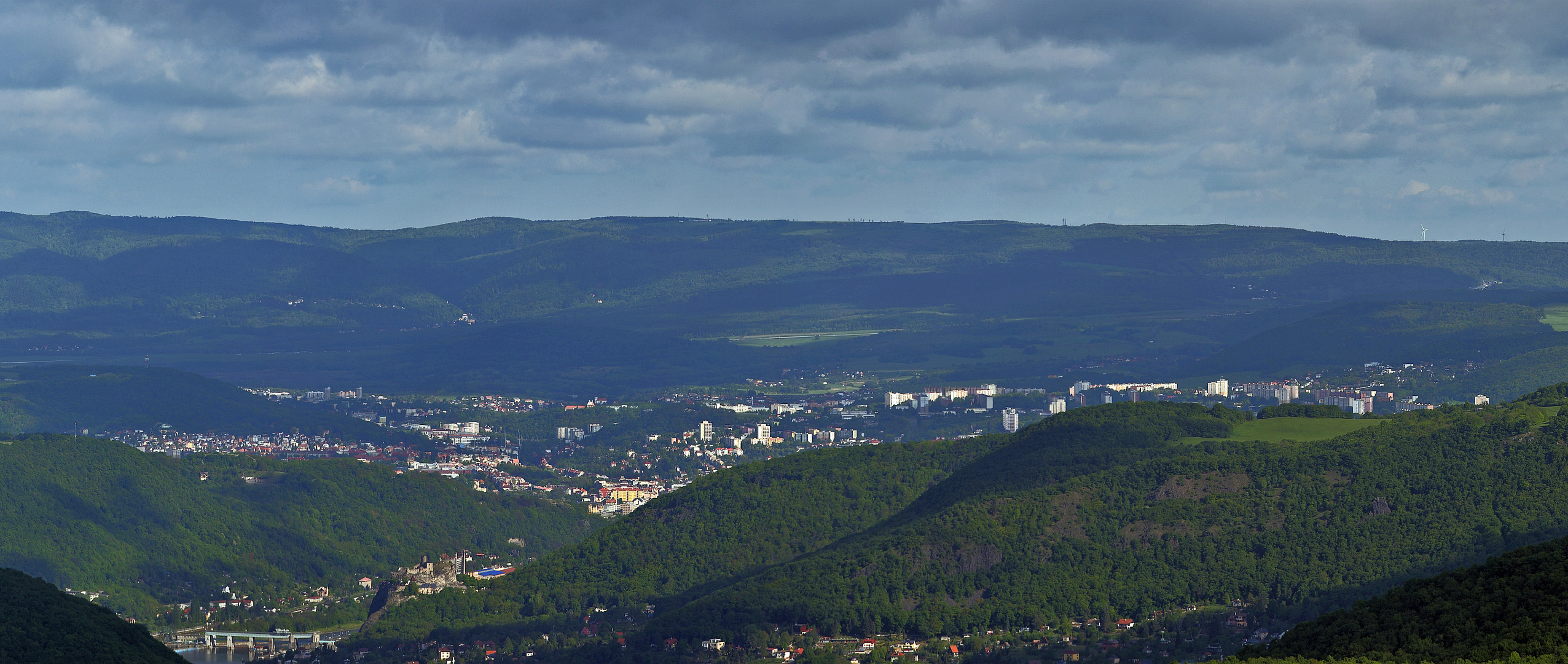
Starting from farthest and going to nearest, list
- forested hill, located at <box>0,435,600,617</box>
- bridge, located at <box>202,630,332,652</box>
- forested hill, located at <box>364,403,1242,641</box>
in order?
forested hill, located at <box>0,435,600,617</box> < bridge, located at <box>202,630,332,652</box> < forested hill, located at <box>364,403,1242,641</box>

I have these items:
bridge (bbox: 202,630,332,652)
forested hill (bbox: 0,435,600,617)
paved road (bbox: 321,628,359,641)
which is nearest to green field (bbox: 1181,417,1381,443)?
paved road (bbox: 321,628,359,641)

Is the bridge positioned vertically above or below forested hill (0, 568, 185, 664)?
below

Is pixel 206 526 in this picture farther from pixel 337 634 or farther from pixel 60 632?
pixel 60 632

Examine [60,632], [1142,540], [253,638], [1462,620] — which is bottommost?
[253,638]

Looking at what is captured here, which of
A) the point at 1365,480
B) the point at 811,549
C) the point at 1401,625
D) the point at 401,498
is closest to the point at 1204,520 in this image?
the point at 1365,480

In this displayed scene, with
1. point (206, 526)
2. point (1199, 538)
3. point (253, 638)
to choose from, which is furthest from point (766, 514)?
point (206, 526)

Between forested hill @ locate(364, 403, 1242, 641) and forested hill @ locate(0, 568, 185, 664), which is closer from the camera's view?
forested hill @ locate(0, 568, 185, 664)

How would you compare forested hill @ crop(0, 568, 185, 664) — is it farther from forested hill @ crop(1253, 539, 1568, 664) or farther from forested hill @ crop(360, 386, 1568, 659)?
forested hill @ crop(1253, 539, 1568, 664)
